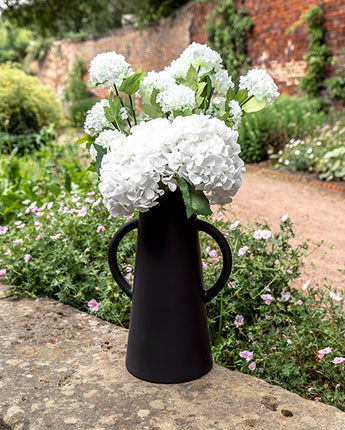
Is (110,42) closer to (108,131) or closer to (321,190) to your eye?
(321,190)

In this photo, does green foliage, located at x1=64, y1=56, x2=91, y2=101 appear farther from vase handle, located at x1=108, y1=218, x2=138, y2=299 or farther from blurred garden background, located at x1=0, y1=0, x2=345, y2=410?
vase handle, located at x1=108, y1=218, x2=138, y2=299

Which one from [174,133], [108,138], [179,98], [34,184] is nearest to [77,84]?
[34,184]

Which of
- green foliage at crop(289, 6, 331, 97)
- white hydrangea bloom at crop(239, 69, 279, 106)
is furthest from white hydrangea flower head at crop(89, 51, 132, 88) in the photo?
green foliage at crop(289, 6, 331, 97)

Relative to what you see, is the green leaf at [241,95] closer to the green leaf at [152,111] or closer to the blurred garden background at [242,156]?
the green leaf at [152,111]

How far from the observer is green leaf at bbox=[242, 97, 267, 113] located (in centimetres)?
143

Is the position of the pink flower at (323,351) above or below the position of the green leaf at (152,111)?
below

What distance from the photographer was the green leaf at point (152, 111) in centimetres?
135

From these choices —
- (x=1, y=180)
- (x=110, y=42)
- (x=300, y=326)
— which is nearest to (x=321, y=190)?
(x=1, y=180)

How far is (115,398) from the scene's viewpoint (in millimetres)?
1338

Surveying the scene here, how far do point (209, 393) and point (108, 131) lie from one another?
0.81m

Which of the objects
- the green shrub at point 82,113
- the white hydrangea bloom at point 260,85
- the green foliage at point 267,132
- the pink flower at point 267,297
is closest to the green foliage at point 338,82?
the green foliage at point 267,132

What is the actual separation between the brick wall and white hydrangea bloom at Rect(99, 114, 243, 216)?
27.9 ft

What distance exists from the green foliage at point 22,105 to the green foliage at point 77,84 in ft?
29.5

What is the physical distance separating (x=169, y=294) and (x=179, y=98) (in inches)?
21.5
